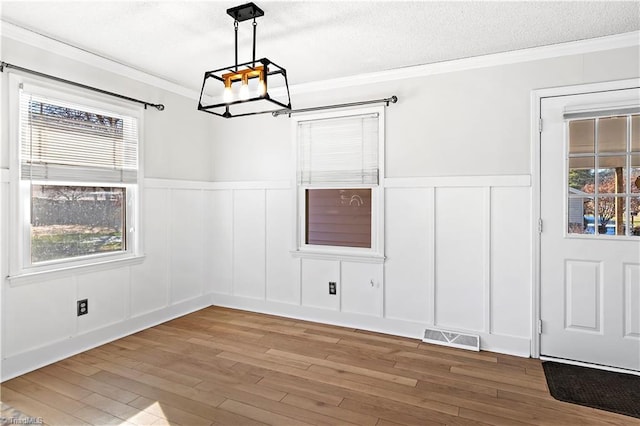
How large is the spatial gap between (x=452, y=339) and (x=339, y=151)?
2141 millimetres

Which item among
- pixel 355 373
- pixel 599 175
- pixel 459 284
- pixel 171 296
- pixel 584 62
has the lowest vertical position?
pixel 355 373

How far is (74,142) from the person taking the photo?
3275mm

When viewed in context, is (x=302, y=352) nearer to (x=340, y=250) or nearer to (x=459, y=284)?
(x=340, y=250)

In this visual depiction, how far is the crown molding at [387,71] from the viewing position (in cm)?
293

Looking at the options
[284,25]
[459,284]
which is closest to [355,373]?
[459,284]

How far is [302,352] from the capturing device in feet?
11.0

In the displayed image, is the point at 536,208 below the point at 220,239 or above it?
above

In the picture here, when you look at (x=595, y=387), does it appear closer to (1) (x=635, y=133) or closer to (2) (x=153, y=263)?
(1) (x=635, y=133)

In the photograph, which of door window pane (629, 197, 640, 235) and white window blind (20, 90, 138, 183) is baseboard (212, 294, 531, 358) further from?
white window blind (20, 90, 138, 183)

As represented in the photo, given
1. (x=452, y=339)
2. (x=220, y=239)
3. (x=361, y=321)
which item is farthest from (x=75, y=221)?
(x=452, y=339)

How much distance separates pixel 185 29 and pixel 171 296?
276cm

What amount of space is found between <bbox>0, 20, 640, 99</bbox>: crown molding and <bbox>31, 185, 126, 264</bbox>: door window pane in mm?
1114

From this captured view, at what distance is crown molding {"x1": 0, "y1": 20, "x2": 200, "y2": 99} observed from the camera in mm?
2818

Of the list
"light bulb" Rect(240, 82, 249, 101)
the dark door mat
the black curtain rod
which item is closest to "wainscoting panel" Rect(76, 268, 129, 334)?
the black curtain rod
